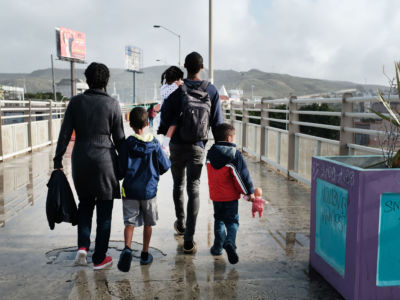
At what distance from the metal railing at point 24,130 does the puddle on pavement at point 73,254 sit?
25.9ft

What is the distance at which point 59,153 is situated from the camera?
13.4 feet

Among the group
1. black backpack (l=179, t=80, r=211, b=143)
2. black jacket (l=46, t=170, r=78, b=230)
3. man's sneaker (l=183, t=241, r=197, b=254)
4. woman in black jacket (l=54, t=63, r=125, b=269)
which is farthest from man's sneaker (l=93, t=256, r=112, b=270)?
black backpack (l=179, t=80, r=211, b=143)

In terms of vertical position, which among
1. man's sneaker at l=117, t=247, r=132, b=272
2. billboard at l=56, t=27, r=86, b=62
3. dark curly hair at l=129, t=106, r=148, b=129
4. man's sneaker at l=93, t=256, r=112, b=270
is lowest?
man's sneaker at l=93, t=256, r=112, b=270

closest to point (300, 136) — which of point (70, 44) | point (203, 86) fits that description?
point (203, 86)

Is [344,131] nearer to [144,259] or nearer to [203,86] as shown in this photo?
[203,86]

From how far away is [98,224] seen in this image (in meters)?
4.13

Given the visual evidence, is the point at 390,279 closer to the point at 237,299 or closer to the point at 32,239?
the point at 237,299

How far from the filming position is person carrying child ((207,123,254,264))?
414cm

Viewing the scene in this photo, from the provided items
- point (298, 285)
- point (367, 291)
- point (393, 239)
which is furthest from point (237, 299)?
point (393, 239)

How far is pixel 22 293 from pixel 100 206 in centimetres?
97

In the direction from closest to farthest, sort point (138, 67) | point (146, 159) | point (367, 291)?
point (367, 291), point (146, 159), point (138, 67)

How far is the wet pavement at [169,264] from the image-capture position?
3.53 meters

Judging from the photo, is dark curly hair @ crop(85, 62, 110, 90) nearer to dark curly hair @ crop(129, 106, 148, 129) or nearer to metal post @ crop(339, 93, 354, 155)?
dark curly hair @ crop(129, 106, 148, 129)

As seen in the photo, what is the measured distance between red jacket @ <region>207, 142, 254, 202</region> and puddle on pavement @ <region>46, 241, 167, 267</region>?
85 cm
